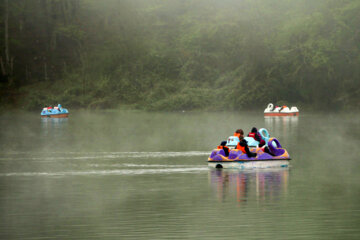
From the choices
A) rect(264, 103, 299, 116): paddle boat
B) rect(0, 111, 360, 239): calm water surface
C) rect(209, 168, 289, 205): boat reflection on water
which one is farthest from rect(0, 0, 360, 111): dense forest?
rect(209, 168, 289, 205): boat reflection on water

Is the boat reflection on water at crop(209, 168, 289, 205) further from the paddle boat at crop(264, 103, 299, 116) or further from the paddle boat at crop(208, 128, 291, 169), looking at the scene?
the paddle boat at crop(264, 103, 299, 116)

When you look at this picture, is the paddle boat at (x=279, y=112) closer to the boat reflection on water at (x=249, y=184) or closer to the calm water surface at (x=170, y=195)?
the calm water surface at (x=170, y=195)

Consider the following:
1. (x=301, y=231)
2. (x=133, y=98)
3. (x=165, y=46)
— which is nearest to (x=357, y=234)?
(x=301, y=231)

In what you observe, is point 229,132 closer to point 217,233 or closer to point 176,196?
point 176,196

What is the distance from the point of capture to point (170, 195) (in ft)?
66.3

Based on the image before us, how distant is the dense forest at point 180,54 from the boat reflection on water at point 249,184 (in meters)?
60.8

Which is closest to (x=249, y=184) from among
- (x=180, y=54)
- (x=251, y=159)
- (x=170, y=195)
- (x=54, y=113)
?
(x=170, y=195)

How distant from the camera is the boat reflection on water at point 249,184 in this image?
1968 cm

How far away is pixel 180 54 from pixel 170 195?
86559 mm

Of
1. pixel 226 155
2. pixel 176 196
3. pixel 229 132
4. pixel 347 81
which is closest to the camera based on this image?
pixel 176 196

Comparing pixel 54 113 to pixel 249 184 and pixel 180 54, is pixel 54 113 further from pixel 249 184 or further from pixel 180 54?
pixel 249 184

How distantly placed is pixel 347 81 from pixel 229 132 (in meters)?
42.5

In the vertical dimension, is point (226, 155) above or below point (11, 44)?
below

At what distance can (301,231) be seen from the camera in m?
14.9
